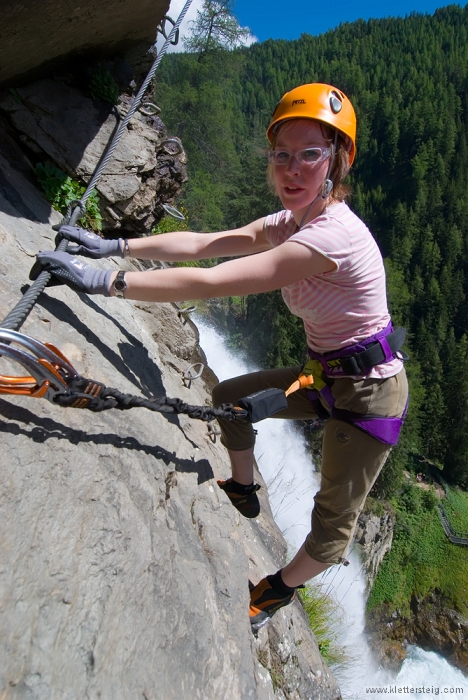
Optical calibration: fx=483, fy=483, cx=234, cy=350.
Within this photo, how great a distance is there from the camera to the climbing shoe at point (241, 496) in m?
3.09

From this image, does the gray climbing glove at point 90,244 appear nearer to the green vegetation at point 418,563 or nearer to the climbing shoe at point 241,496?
the climbing shoe at point 241,496

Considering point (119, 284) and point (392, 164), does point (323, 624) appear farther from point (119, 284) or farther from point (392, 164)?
point (392, 164)

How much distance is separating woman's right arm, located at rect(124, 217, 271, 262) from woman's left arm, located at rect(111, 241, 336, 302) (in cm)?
81

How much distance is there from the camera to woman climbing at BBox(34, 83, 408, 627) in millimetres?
2166

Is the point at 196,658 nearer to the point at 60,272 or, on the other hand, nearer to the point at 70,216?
the point at 60,272

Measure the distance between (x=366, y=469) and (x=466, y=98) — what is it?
112 meters

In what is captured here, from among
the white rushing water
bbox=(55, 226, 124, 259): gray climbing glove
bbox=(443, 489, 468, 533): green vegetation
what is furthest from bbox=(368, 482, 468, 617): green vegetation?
Answer: bbox=(55, 226, 124, 259): gray climbing glove

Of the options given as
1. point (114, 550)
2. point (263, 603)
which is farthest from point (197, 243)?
point (263, 603)

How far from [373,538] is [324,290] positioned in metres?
25.5

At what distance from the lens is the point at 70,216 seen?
3.58 meters

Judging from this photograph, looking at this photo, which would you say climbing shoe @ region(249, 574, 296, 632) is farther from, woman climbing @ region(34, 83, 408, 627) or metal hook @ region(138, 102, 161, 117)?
metal hook @ region(138, 102, 161, 117)

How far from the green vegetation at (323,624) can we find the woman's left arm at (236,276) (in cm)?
348

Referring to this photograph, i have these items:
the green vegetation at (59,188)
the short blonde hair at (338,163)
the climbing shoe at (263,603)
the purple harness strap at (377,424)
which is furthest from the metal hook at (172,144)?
the climbing shoe at (263,603)

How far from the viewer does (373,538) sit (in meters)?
24.8
